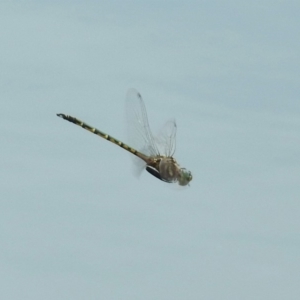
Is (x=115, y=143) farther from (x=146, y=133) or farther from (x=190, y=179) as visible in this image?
(x=190, y=179)

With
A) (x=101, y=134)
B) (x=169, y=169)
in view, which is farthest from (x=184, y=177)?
(x=101, y=134)

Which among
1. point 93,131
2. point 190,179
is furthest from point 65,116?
point 190,179

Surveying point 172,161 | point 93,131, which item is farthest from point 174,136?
point 93,131

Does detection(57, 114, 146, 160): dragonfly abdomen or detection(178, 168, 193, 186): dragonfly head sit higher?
detection(57, 114, 146, 160): dragonfly abdomen

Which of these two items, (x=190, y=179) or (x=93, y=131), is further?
(x=93, y=131)

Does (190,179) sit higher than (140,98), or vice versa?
(140,98)

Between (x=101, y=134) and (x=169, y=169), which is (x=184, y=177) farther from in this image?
(x=101, y=134)

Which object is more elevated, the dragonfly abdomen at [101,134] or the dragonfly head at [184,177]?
the dragonfly abdomen at [101,134]

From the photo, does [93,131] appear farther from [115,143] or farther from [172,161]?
[172,161]

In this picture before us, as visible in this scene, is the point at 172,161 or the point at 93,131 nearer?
the point at 172,161
